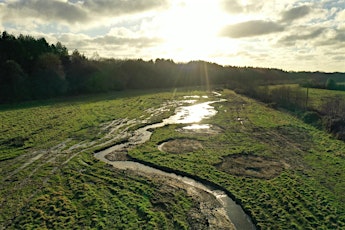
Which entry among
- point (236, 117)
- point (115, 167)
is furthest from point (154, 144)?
point (236, 117)

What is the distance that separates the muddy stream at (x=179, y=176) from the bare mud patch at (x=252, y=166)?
3.95m

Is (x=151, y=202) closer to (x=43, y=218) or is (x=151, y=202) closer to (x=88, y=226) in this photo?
(x=88, y=226)

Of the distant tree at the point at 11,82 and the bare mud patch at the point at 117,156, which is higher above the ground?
the distant tree at the point at 11,82

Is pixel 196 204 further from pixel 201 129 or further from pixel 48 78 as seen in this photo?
pixel 48 78

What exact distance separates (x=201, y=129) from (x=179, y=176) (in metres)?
16.5

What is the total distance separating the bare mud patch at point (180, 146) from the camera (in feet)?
100

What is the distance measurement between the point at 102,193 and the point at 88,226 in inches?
168

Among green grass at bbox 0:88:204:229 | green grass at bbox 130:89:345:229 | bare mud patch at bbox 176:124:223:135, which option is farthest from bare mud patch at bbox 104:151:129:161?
bare mud patch at bbox 176:124:223:135

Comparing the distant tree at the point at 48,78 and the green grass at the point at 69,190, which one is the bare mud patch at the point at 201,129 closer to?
the green grass at the point at 69,190

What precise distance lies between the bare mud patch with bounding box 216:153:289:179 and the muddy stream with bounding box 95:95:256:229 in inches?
155

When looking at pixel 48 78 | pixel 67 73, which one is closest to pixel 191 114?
pixel 48 78

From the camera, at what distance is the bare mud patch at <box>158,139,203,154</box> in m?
30.5

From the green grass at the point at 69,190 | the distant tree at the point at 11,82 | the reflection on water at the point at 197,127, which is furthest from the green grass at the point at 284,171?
the distant tree at the point at 11,82

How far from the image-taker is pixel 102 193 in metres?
20.1
